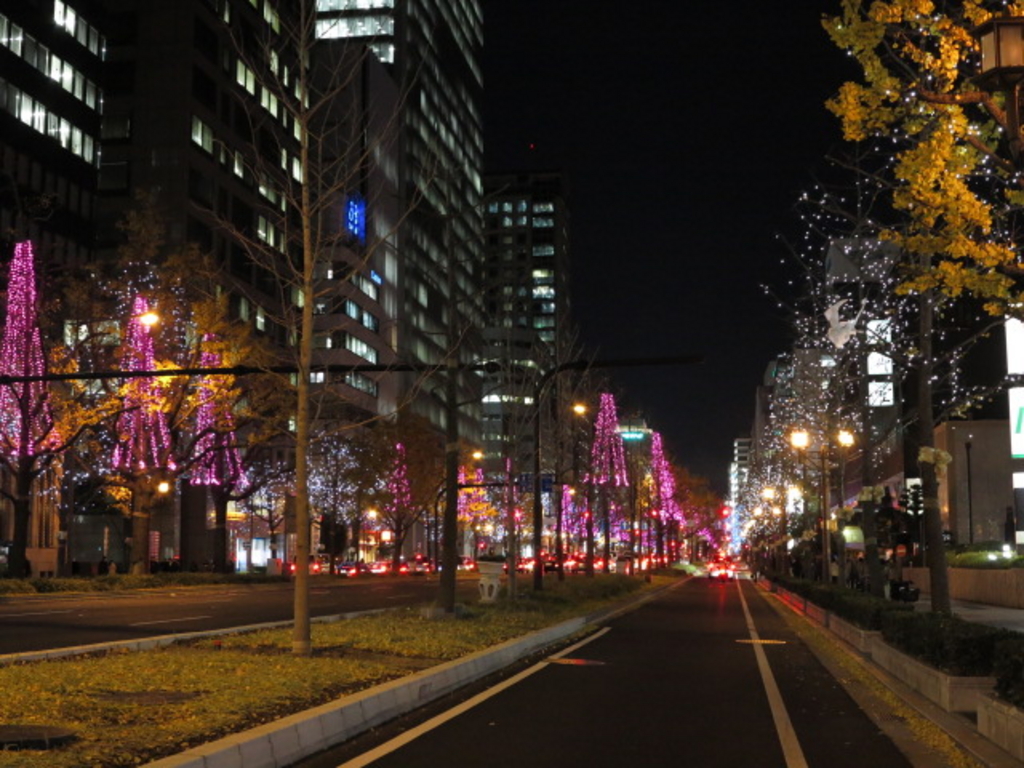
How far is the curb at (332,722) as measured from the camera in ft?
30.0

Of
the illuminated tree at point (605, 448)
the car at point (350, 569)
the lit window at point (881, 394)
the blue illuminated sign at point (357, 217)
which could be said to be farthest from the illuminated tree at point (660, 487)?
the lit window at point (881, 394)

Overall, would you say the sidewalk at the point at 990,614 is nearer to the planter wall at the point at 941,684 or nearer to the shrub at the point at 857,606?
the shrub at the point at 857,606

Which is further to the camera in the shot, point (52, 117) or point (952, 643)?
point (52, 117)

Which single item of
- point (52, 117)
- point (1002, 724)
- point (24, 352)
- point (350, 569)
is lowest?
point (350, 569)

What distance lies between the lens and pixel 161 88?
262 feet

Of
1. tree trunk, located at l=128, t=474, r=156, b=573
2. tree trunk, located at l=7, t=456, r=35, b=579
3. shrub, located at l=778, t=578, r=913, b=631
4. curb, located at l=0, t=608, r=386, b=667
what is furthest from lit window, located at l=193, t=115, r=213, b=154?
curb, located at l=0, t=608, r=386, b=667

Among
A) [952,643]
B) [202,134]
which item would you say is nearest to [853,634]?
[952,643]

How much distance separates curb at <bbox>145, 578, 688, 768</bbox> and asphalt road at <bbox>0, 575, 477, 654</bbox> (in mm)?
7068

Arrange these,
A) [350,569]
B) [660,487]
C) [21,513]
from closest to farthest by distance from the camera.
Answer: [21,513]
[350,569]
[660,487]

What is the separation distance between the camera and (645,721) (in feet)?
43.2

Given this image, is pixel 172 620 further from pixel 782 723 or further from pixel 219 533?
pixel 219 533

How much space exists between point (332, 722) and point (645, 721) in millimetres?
3631

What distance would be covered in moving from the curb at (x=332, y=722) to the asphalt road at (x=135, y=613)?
278 inches

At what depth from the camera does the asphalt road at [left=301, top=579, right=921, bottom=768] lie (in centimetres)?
1083
